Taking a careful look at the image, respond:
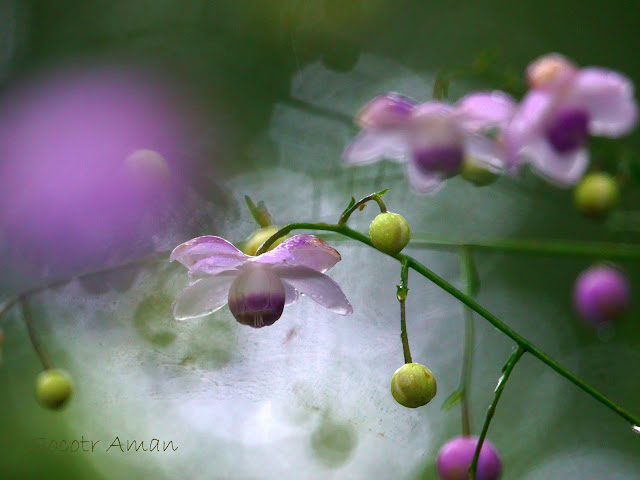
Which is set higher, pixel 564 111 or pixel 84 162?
pixel 564 111

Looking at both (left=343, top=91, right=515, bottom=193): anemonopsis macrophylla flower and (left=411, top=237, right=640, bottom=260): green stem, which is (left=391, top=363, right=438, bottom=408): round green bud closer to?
(left=343, top=91, right=515, bottom=193): anemonopsis macrophylla flower

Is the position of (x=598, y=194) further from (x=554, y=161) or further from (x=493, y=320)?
(x=493, y=320)

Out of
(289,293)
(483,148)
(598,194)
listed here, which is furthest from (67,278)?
(598,194)

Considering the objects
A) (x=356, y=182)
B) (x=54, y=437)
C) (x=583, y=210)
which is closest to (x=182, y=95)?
(x=356, y=182)

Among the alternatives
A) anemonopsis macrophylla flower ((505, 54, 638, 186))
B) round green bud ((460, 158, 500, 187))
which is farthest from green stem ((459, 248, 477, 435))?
anemonopsis macrophylla flower ((505, 54, 638, 186))

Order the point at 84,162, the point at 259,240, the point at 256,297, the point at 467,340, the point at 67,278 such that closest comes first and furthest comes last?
the point at 256,297, the point at 259,240, the point at 467,340, the point at 67,278, the point at 84,162

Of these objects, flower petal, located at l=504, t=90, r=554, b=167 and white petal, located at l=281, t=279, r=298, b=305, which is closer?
flower petal, located at l=504, t=90, r=554, b=167

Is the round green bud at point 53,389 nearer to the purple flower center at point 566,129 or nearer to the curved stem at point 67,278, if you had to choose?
the curved stem at point 67,278
